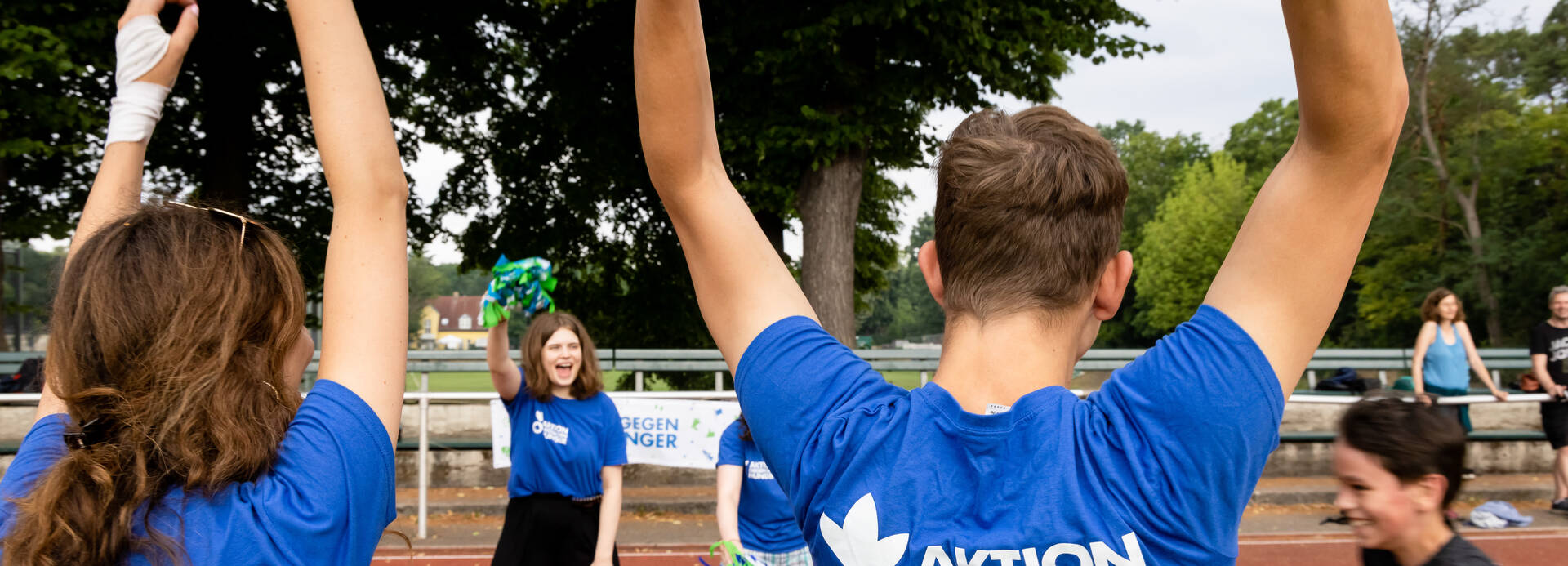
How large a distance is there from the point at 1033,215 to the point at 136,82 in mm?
1626

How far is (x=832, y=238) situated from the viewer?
12.4 meters

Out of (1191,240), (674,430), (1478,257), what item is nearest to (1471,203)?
(1478,257)

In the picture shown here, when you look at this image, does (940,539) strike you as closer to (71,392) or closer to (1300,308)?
(1300,308)

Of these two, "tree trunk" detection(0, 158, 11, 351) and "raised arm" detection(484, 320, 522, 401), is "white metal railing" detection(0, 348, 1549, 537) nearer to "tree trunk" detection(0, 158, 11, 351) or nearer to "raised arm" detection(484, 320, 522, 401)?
"tree trunk" detection(0, 158, 11, 351)

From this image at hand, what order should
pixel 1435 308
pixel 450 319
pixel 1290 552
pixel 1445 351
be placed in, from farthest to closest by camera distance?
pixel 450 319
pixel 1445 351
pixel 1435 308
pixel 1290 552

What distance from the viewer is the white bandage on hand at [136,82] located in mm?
1737

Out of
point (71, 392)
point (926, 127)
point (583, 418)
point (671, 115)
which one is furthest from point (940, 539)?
point (926, 127)

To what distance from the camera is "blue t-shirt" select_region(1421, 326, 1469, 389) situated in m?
9.89

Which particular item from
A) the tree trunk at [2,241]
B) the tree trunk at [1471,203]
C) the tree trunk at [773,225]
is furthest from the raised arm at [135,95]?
the tree trunk at [1471,203]

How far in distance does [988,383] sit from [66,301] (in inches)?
50.1

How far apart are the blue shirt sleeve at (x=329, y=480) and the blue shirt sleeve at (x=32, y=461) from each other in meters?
0.32

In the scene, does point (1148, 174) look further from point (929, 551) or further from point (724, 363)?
point (929, 551)

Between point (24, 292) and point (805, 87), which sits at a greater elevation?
point (805, 87)

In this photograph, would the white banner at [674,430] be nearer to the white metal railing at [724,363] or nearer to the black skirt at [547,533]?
the white metal railing at [724,363]
